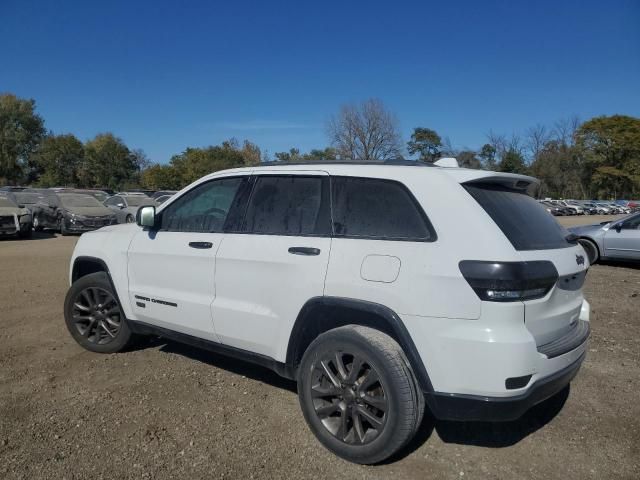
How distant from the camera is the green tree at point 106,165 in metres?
63.9

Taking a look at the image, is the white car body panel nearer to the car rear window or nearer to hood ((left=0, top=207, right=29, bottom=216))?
the car rear window

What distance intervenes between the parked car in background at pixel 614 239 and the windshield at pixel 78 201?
15812 millimetres

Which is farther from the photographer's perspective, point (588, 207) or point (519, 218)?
point (588, 207)

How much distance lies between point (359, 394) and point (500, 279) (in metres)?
1.05

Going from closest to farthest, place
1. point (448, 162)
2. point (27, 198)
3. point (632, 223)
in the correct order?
1. point (448, 162)
2. point (632, 223)
3. point (27, 198)

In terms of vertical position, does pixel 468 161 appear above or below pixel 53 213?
above

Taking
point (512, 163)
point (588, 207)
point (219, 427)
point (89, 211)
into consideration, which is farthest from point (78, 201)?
point (512, 163)

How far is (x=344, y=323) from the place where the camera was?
316cm

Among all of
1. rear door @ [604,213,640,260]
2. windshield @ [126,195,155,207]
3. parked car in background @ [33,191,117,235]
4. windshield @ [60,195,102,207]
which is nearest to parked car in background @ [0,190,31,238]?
parked car in background @ [33,191,117,235]

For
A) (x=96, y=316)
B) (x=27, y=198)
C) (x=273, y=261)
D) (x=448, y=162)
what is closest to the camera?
(x=273, y=261)

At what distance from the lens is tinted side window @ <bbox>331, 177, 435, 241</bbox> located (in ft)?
9.39

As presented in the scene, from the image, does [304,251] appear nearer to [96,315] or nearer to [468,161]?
[96,315]

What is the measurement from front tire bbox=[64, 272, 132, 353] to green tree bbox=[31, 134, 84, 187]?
62473 mm

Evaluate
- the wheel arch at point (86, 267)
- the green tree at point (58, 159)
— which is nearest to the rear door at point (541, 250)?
the wheel arch at point (86, 267)
